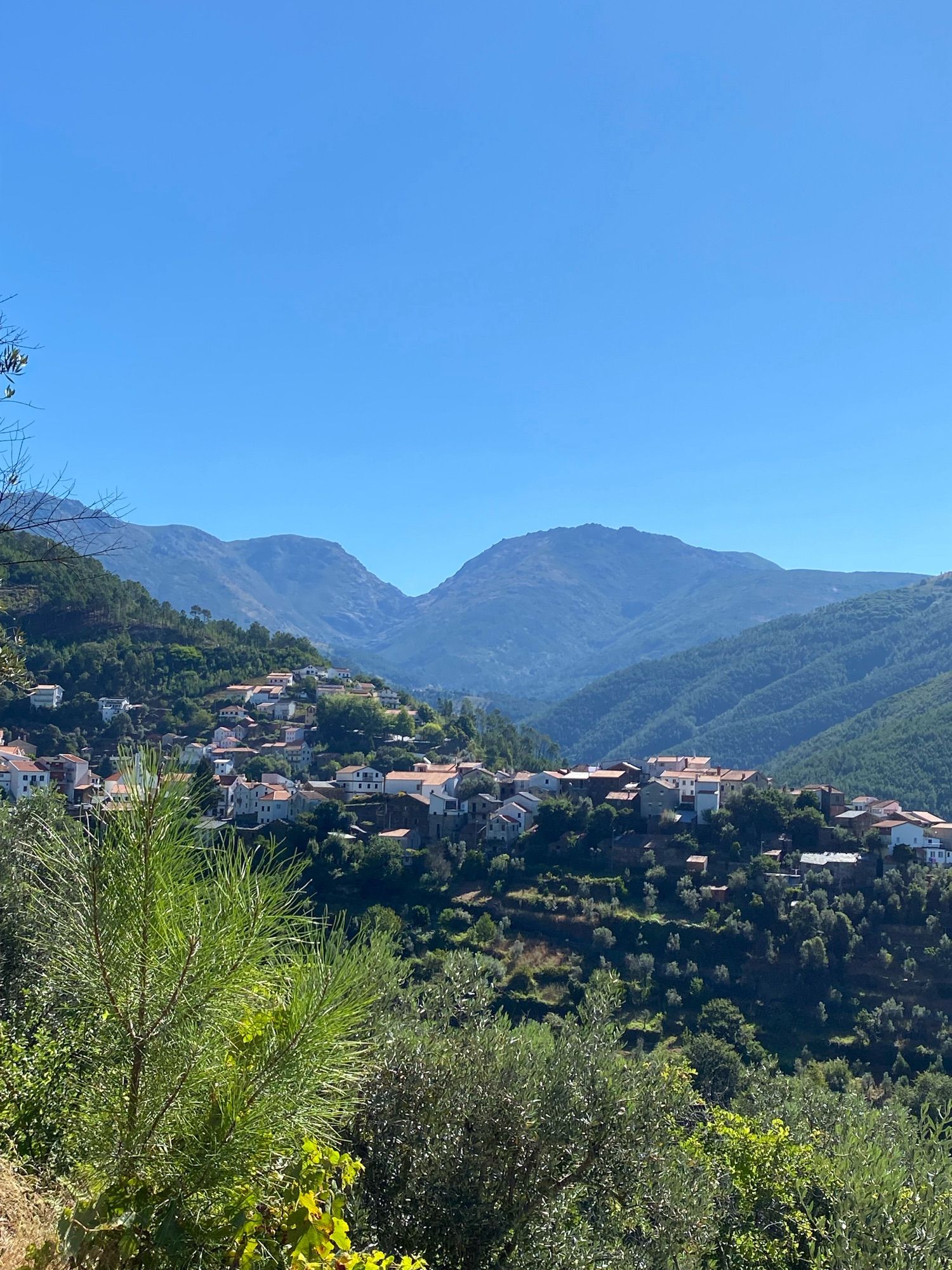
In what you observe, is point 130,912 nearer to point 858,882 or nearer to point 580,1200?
point 580,1200

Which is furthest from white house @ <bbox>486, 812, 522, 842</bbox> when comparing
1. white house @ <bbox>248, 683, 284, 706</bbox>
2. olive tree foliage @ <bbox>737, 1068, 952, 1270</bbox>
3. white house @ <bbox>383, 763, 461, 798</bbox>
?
olive tree foliage @ <bbox>737, 1068, 952, 1270</bbox>

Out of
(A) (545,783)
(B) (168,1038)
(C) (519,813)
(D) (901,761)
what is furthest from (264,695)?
(B) (168,1038)

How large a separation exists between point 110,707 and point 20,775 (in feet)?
50.1

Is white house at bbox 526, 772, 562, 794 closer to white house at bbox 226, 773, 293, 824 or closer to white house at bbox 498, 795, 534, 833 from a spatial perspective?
white house at bbox 498, 795, 534, 833

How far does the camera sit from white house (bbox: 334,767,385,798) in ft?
169

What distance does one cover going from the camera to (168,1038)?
122 inches

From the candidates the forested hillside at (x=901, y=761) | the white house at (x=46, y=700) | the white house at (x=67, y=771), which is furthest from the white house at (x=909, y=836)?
the white house at (x=46, y=700)

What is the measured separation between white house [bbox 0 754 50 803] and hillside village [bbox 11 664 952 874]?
0.06 meters

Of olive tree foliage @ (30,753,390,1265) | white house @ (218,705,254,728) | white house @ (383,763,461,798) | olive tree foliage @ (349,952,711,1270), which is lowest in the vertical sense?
white house @ (383,763,461,798)

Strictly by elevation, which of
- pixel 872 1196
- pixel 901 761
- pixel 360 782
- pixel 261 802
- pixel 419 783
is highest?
pixel 901 761

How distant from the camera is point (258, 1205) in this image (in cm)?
326

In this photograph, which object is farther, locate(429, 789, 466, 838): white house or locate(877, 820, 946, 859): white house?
locate(429, 789, 466, 838): white house

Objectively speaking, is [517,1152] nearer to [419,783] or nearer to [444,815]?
[444,815]

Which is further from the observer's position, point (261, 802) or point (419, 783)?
point (419, 783)
